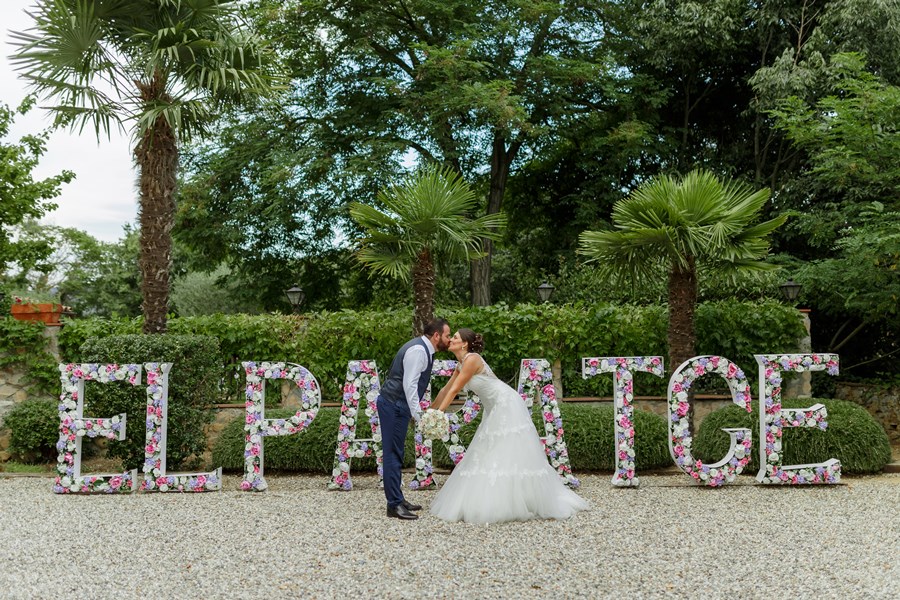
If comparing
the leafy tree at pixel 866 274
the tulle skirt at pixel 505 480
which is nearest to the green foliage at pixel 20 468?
the tulle skirt at pixel 505 480

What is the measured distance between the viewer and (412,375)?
715 centimetres

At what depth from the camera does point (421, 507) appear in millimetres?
7516

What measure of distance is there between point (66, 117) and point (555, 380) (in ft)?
26.0

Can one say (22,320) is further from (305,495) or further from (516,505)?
(516,505)

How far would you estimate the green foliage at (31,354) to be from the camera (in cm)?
1171

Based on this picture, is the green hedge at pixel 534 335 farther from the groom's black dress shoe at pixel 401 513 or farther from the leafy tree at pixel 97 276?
the leafy tree at pixel 97 276

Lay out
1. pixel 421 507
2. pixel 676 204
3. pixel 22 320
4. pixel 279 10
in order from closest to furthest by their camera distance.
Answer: pixel 421 507, pixel 676 204, pixel 22 320, pixel 279 10

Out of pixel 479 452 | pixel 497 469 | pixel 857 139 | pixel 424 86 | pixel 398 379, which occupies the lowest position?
pixel 497 469

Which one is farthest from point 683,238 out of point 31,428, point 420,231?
point 31,428

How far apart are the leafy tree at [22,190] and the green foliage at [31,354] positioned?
24.6 ft

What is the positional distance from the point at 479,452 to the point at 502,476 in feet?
1.19

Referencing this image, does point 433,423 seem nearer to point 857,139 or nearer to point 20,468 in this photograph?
point 20,468

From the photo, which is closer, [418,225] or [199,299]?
[418,225]

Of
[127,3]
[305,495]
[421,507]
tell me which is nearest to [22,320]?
[127,3]
